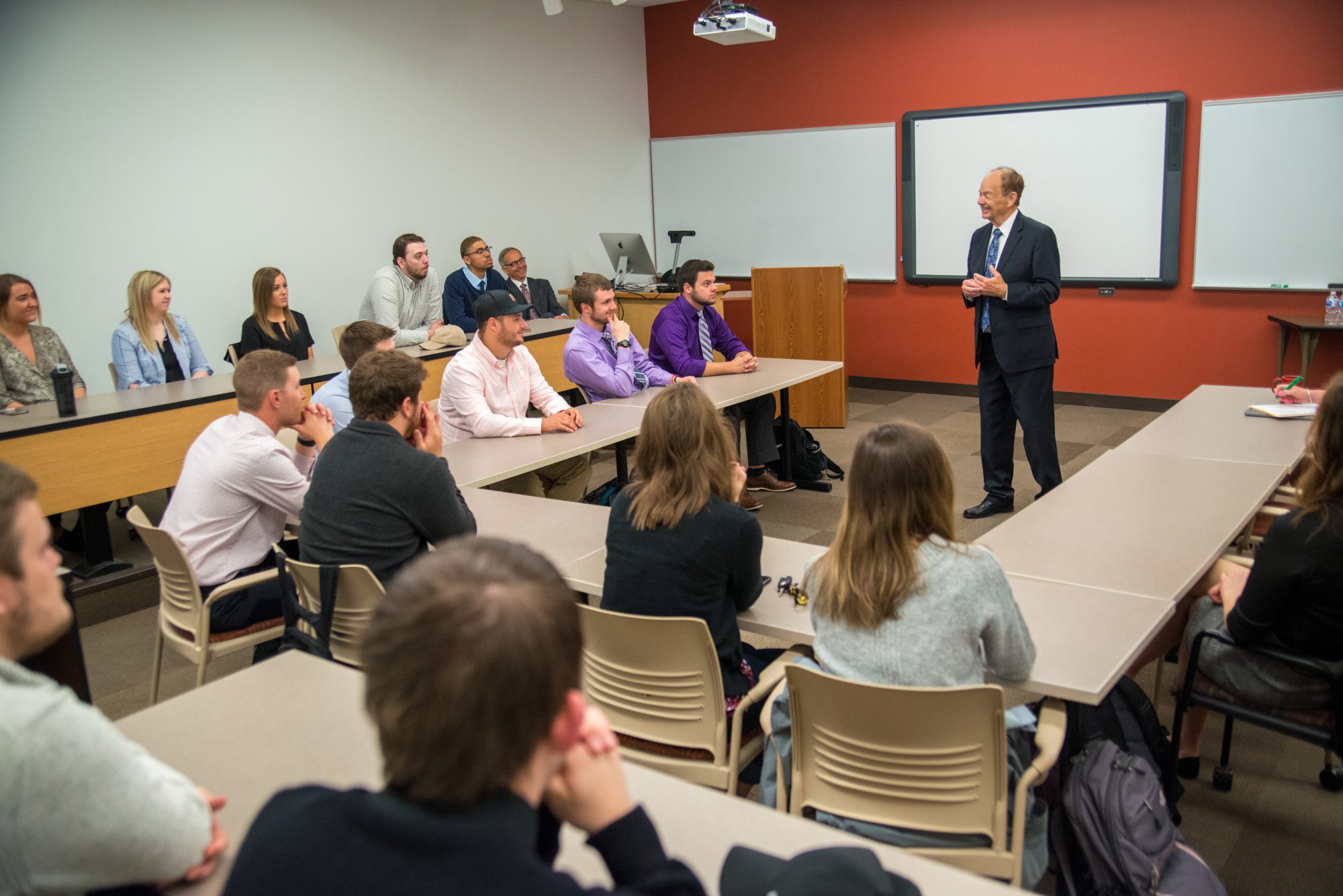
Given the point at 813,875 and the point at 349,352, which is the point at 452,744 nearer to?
the point at 813,875

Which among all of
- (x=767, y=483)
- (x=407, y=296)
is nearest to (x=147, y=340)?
(x=407, y=296)

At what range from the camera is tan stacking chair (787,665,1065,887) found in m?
1.76

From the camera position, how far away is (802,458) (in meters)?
5.70

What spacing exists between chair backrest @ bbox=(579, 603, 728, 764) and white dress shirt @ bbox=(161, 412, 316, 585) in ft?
4.39

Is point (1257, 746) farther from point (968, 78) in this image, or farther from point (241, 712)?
point (968, 78)

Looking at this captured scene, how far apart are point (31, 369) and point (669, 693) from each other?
14.7 ft

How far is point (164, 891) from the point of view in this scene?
1.29 m

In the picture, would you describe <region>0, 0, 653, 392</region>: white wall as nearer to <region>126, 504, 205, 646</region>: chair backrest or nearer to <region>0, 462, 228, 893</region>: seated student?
<region>126, 504, 205, 646</region>: chair backrest

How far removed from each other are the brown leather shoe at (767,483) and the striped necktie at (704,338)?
73 cm

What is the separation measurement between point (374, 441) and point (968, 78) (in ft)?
20.7

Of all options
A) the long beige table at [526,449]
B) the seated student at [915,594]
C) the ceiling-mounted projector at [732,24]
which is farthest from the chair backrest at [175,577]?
the ceiling-mounted projector at [732,24]

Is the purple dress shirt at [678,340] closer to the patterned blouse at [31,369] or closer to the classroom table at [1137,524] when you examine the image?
the classroom table at [1137,524]

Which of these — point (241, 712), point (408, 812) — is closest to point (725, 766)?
point (241, 712)

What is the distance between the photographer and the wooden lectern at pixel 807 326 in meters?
7.05
